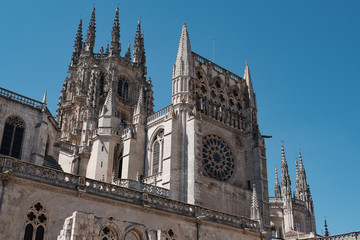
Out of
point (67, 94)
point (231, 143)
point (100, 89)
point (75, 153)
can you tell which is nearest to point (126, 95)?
point (100, 89)

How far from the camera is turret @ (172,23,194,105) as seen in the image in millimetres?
35844

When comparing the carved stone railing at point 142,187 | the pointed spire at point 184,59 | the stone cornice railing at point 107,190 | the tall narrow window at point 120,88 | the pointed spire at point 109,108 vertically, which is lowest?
the stone cornice railing at point 107,190

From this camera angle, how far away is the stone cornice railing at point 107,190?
57.7ft

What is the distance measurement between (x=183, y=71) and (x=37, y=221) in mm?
21861

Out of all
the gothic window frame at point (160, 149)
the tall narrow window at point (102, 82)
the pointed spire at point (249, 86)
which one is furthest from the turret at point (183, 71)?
the tall narrow window at point (102, 82)

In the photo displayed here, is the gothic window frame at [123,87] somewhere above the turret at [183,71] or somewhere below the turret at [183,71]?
above

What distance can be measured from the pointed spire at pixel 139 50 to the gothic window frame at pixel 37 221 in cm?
4579

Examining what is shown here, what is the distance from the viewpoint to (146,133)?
3800cm

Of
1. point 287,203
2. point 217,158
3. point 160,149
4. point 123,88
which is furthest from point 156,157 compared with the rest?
point 287,203

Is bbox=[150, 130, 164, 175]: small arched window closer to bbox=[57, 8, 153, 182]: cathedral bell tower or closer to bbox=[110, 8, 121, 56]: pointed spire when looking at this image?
bbox=[57, 8, 153, 182]: cathedral bell tower

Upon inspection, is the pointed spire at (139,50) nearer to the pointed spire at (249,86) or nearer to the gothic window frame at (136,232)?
the pointed spire at (249,86)

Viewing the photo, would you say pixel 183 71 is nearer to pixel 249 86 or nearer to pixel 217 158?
pixel 217 158

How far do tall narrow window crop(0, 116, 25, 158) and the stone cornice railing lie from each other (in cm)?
1139

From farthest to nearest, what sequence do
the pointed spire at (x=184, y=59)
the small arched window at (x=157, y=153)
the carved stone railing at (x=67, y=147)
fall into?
1. the carved stone railing at (x=67, y=147)
2. the pointed spire at (x=184, y=59)
3. the small arched window at (x=157, y=153)
